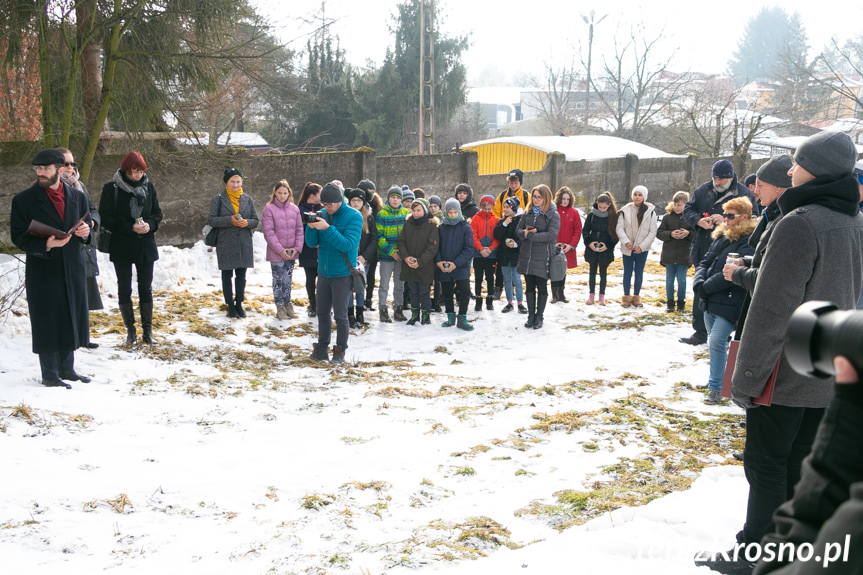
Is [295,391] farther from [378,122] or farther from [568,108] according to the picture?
[568,108]

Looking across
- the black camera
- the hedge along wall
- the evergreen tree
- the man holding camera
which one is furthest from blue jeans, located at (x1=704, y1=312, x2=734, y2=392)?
the evergreen tree

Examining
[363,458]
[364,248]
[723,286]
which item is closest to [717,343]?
[723,286]

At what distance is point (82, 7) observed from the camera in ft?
31.5

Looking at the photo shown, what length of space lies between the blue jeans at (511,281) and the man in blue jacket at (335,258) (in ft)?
11.4

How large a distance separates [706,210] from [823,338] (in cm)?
873

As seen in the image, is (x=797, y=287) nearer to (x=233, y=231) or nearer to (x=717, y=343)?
(x=717, y=343)

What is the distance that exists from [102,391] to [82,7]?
6.02m

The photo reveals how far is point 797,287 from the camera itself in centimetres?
315

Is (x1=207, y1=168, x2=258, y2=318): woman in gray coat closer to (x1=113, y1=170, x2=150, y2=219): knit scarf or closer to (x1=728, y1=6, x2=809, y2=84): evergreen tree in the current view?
(x1=113, y1=170, x2=150, y2=219): knit scarf

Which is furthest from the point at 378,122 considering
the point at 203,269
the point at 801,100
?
the point at 801,100

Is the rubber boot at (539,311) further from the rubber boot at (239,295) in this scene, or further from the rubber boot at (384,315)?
the rubber boot at (239,295)

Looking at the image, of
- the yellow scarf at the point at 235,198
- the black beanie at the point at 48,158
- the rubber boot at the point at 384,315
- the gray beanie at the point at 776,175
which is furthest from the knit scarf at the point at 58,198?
the gray beanie at the point at 776,175

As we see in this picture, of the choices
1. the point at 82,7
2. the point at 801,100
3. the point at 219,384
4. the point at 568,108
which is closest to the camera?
the point at 219,384

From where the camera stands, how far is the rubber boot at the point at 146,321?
7.79 m
